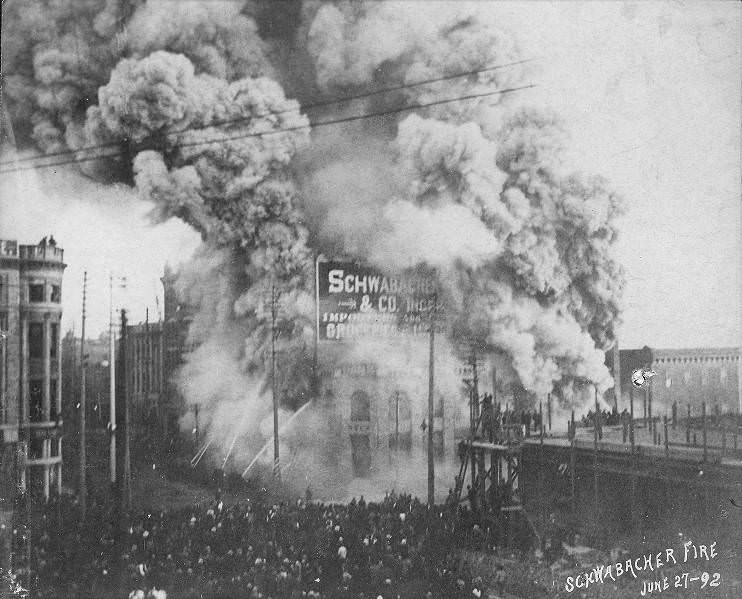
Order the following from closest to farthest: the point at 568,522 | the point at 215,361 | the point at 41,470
A: the point at 41,470
the point at 215,361
the point at 568,522

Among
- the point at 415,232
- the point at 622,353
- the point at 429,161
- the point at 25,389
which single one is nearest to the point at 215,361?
the point at 25,389

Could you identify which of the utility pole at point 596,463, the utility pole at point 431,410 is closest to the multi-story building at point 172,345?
the utility pole at point 431,410

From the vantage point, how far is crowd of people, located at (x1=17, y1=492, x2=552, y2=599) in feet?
15.2

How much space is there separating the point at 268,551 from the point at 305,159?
106 inches

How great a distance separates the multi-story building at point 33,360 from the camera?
4691 millimetres

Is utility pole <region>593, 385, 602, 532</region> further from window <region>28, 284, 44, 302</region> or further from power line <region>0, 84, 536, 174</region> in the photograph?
window <region>28, 284, 44, 302</region>

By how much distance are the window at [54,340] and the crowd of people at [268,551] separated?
98cm

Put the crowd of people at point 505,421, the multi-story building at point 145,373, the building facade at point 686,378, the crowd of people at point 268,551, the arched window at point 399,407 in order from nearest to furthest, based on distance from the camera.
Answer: the crowd of people at point 268,551 < the multi-story building at point 145,373 < the arched window at point 399,407 < the crowd of people at point 505,421 < the building facade at point 686,378

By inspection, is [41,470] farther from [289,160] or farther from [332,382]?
[289,160]

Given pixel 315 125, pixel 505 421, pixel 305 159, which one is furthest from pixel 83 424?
pixel 505 421

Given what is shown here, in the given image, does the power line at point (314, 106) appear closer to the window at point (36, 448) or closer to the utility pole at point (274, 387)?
the utility pole at point (274, 387)

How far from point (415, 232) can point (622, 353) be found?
199 centimetres

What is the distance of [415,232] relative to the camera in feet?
17.2

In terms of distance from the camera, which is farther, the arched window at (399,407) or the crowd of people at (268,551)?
the arched window at (399,407)
